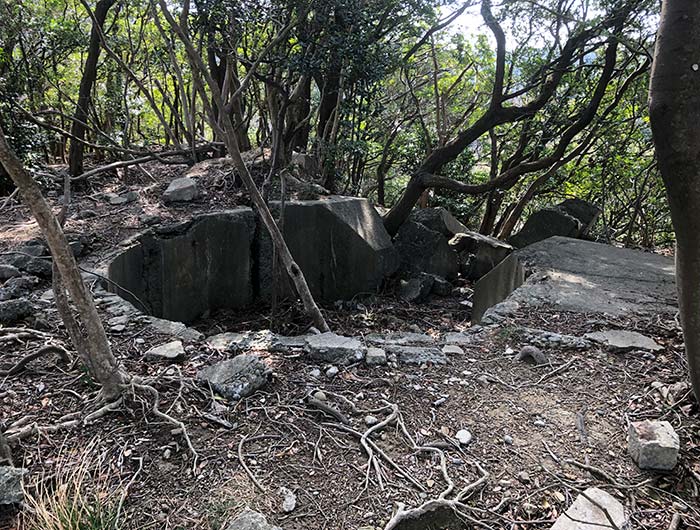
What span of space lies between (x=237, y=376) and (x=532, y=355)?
181 centimetres

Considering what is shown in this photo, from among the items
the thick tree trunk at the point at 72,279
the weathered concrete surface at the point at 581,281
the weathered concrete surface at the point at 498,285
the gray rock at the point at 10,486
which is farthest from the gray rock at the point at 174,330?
the weathered concrete surface at the point at 498,285

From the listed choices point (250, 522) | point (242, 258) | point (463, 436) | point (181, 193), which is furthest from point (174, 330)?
point (181, 193)

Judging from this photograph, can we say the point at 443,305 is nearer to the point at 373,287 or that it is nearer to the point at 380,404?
the point at 373,287

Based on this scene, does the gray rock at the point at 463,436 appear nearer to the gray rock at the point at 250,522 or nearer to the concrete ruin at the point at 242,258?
the gray rock at the point at 250,522

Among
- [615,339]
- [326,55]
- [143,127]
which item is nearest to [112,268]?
[326,55]

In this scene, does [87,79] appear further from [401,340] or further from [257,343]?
[401,340]

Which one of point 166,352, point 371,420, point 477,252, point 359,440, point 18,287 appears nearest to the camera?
point 359,440

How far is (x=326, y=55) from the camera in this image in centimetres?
408

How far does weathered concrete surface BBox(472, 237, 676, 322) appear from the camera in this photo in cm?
393

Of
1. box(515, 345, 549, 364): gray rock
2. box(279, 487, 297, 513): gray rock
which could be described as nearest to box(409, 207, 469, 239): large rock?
box(515, 345, 549, 364): gray rock

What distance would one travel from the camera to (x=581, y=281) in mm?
4434

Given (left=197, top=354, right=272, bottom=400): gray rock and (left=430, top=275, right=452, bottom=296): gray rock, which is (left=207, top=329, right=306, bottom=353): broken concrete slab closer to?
(left=197, top=354, right=272, bottom=400): gray rock

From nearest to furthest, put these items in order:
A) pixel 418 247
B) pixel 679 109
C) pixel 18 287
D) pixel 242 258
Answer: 1. pixel 679 109
2. pixel 18 287
3. pixel 242 258
4. pixel 418 247

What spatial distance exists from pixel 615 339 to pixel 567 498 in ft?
5.56
